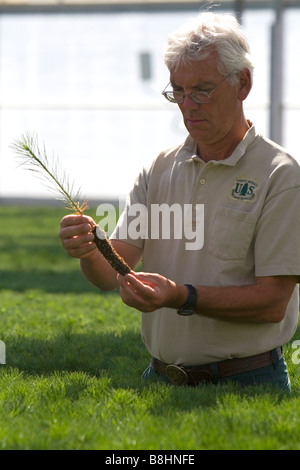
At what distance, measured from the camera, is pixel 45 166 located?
11.5 ft

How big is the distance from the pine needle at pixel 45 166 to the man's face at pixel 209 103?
1.96ft

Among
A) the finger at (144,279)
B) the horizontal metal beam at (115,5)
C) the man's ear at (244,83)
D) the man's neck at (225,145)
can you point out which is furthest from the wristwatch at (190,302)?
the horizontal metal beam at (115,5)

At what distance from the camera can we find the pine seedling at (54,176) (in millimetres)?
3434

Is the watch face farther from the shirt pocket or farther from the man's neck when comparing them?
the man's neck

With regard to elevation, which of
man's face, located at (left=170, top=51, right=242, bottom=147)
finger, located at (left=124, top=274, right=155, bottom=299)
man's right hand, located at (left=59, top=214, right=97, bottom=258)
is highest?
man's face, located at (left=170, top=51, right=242, bottom=147)

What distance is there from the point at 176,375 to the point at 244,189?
2.97ft

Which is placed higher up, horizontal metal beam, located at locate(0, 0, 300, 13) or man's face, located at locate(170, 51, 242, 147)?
man's face, located at locate(170, 51, 242, 147)

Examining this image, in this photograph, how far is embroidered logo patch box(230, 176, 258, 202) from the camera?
3.58m

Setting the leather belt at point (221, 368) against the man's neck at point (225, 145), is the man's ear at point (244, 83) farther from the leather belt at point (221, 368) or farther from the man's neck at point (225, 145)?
the leather belt at point (221, 368)

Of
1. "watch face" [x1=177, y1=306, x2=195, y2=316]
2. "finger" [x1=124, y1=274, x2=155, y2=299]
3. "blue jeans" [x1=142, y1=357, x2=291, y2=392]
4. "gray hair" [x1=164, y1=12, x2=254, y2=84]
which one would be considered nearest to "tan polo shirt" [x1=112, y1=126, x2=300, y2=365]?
"blue jeans" [x1=142, y1=357, x2=291, y2=392]

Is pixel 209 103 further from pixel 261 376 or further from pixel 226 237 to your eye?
pixel 261 376

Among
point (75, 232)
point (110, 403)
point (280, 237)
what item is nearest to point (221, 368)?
point (110, 403)

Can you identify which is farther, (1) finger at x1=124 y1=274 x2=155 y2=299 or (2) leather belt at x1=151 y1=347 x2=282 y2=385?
(2) leather belt at x1=151 y1=347 x2=282 y2=385

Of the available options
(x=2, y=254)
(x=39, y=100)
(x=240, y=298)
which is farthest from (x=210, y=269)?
(x=39, y=100)
